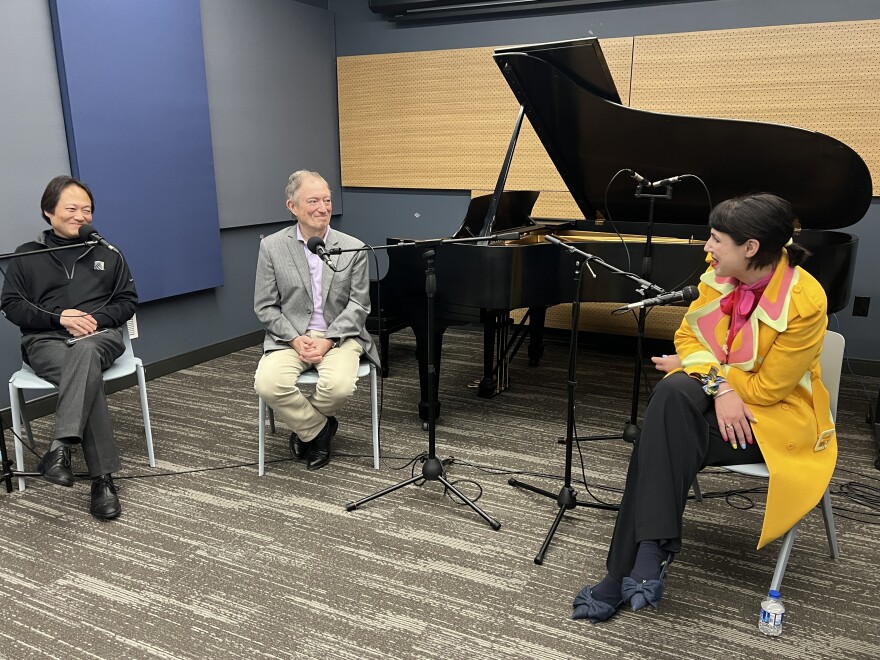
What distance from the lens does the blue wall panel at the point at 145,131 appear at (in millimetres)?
3287

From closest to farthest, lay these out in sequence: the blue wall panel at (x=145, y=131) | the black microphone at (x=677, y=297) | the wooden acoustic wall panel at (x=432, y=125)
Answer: the black microphone at (x=677, y=297) < the blue wall panel at (x=145, y=131) < the wooden acoustic wall panel at (x=432, y=125)

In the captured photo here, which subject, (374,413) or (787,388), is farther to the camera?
(374,413)

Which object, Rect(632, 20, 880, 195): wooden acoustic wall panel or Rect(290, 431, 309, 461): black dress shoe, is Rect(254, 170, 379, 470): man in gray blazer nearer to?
Rect(290, 431, 309, 461): black dress shoe

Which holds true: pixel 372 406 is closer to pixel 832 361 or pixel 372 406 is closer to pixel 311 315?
pixel 311 315

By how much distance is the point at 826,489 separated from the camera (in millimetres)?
1894

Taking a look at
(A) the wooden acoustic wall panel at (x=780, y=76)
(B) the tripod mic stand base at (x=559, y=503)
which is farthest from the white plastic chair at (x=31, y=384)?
(A) the wooden acoustic wall panel at (x=780, y=76)

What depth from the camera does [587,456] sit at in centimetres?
293

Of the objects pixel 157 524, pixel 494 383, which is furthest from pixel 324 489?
pixel 494 383

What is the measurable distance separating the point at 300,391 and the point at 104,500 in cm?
81

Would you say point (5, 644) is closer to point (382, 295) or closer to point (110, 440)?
point (110, 440)

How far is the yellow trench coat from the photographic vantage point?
5.83 ft

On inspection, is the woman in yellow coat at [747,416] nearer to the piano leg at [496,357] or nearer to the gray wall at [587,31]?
the piano leg at [496,357]

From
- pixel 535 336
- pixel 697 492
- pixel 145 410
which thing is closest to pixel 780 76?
pixel 535 336

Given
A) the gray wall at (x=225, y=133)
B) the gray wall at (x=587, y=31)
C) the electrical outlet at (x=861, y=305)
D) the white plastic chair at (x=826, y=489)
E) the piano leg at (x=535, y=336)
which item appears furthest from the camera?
the piano leg at (x=535, y=336)
